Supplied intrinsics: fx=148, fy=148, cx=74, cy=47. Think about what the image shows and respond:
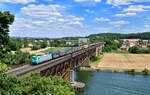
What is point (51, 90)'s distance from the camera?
18.2 m

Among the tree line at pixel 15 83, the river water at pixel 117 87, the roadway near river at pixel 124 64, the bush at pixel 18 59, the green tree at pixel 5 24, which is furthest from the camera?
the bush at pixel 18 59

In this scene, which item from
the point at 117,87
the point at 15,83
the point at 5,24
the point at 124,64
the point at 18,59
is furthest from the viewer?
the point at 18,59

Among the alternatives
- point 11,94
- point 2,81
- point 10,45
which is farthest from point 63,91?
point 10,45

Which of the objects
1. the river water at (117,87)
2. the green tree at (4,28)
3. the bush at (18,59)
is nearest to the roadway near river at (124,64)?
the river water at (117,87)

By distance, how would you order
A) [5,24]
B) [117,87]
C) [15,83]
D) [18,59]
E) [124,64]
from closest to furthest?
[15,83] < [5,24] < [117,87] < [124,64] < [18,59]

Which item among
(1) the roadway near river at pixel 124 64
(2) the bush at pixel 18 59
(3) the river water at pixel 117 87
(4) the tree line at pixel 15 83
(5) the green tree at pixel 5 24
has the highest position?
(5) the green tree at pixel 5 24

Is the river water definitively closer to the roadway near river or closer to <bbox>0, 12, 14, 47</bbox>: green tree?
the roadway near river

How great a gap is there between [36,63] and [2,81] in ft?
89.1

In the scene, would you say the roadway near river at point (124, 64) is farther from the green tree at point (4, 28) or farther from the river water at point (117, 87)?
the green tree at point (4, 28)

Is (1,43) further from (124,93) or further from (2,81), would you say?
(124,93)

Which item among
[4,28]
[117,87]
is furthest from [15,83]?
[117,87]

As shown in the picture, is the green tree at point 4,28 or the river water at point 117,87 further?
the river water at point 117,87

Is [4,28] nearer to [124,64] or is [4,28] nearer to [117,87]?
[117,87]

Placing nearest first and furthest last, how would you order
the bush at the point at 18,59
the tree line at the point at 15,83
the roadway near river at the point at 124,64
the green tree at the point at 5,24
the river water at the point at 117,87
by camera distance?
the tree line at the point at 15,83 → the green tree at the point at 5,24 → the river water at the point at 117,87 → the roadway near river at the point at 124,64 → the bush at the point at 18,59
